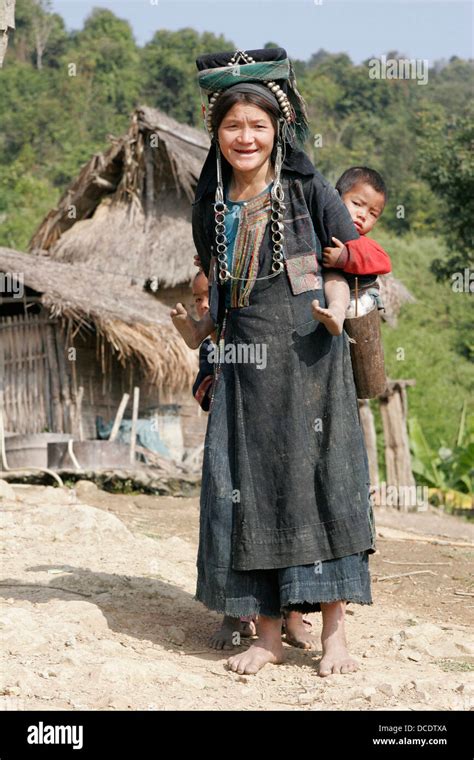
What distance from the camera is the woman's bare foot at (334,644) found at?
346 centimetres

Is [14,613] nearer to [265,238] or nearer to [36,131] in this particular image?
[265,238]

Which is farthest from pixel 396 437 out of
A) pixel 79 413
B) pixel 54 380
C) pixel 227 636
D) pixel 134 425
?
pixel 227 636

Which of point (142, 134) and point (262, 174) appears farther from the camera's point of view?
point (142, 134)

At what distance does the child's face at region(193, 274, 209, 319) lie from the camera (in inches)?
160

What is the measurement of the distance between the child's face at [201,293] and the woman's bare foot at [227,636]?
118cm

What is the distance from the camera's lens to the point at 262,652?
354 cm

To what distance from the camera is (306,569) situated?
138 inches

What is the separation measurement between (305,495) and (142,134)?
9960 millimetres

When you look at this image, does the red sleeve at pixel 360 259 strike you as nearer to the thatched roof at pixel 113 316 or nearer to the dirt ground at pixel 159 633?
the dirt ground at pixel 159 633

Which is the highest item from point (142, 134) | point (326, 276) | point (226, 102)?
point (142, 134)

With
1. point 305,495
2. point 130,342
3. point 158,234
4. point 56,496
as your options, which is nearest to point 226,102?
point 305,495

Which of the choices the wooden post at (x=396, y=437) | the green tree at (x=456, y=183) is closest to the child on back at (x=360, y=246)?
the wooden post at (x=396, y=437)
